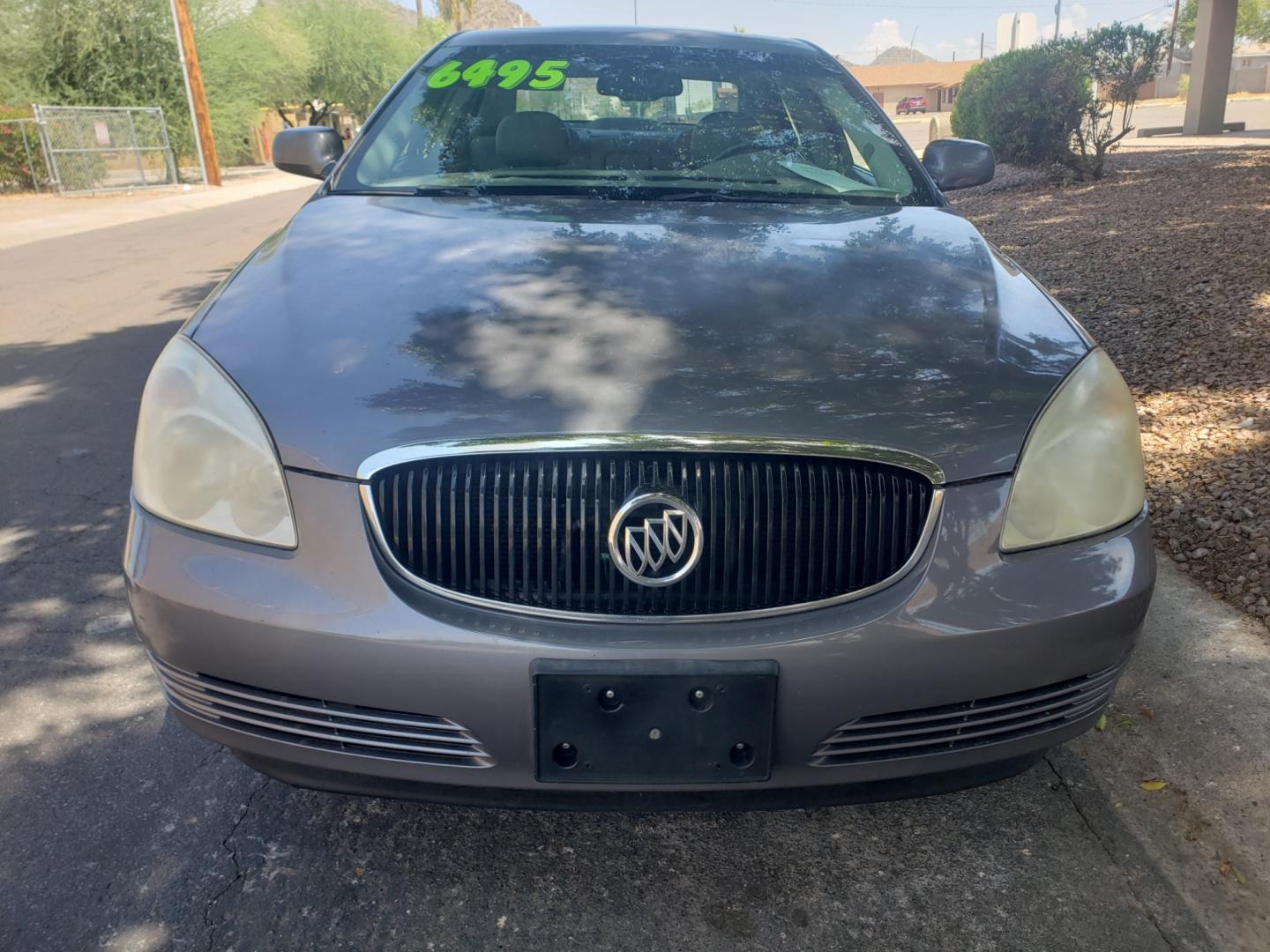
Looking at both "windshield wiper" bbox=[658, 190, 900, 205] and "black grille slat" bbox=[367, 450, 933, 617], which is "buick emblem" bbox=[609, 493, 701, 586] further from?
"windshield wiper" bbox=[658, 190, 900, 205]

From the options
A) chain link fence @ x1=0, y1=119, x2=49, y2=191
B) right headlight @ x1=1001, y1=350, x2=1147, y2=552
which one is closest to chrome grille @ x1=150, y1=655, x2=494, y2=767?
right headlight @ x1=1001, y1=350, x2=1147, y2=552

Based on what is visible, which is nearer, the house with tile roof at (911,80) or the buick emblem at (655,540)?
the buick emblem at (655,540)

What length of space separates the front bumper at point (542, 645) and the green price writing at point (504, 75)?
7.04 ft

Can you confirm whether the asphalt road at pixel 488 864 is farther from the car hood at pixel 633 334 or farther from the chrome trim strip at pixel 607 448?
the chrome trim strip at pixel 607 448

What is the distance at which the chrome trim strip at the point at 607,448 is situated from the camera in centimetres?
175

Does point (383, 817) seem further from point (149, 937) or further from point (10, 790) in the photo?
point (10, 790)

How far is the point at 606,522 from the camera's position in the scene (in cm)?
176

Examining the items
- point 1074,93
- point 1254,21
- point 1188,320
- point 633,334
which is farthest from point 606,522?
point 1254,21

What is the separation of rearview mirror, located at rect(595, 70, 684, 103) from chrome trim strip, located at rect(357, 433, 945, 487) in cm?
209

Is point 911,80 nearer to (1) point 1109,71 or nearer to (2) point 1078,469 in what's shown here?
(1) point 1109,71

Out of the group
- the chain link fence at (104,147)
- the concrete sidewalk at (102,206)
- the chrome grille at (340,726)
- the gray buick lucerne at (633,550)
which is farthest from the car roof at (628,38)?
the chain link fence at (104,147)

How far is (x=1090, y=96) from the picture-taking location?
1280 cm

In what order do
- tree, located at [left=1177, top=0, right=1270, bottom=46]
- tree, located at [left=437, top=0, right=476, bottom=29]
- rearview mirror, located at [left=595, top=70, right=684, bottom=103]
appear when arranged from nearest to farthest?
rearview mirror, located at [left=595, top=70, right=684, bottom=103] → tree, located at [left=437, top=0, right=476, bottom=29] → tree, located at [left=1177, top=0, right=1270, bottom=46]

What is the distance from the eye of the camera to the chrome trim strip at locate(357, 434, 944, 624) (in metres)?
1.75
